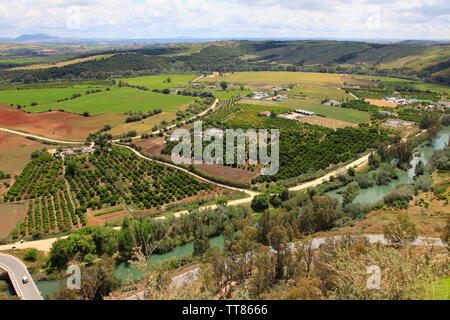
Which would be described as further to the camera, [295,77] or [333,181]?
[295,77]

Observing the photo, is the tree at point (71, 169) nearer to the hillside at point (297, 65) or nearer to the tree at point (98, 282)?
the tree at point (98, 282)

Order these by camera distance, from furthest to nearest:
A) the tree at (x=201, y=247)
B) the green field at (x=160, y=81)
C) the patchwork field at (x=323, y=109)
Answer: the green field at (x=160, y=81) → the patchwork field at (x=323, y=109) → the tree at (x=201, y=247)

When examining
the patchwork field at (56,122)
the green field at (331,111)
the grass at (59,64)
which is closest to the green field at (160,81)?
the grass at (59,64)

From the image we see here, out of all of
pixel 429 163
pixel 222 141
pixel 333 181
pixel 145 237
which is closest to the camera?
pixel 145 237

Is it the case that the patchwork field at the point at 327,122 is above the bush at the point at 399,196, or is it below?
above

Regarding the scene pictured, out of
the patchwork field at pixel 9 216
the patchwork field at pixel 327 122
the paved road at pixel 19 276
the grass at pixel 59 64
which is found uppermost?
the grass at pixel 59 64
